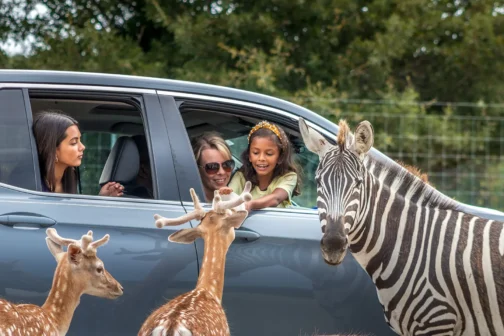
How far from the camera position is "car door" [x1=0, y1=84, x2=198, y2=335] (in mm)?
4457

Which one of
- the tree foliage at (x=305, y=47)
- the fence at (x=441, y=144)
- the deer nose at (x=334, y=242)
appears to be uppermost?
Result: the tree foliage at (x=305, y=47)

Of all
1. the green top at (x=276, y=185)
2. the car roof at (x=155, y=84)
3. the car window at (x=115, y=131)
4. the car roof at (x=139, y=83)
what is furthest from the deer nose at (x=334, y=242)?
the car window at (x=115, y=131)

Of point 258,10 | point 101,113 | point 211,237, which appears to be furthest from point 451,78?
point 211,237

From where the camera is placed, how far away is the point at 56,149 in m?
4.87

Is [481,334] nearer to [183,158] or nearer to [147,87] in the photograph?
[183,158]

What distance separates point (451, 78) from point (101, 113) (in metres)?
11.3

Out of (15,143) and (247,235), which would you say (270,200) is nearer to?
(247,235)

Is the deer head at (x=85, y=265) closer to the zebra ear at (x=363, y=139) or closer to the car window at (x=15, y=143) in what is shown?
the car window at (x=15, y=143)

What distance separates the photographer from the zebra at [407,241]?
13.9 feet

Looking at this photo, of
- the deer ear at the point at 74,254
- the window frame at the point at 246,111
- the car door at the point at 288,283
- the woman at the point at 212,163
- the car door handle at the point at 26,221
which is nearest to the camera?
the deer ear at the point at 74,254

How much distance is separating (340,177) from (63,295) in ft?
4.36

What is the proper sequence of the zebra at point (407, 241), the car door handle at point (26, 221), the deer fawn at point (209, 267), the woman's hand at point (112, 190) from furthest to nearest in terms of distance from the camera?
1. the woman's hand at point (112, 190)
2. the car door handle at point (26, 221)
3. the zebra at point (407, 241)
4. the deer fawn at point (209, 267)

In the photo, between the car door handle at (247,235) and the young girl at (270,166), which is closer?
the car door handle at (247,235)

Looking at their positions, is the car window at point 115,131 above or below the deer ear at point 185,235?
above
